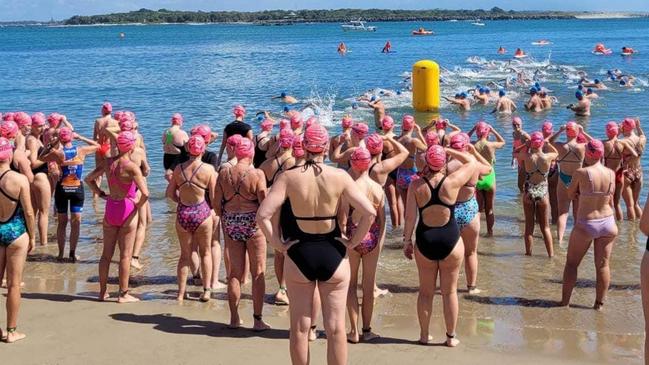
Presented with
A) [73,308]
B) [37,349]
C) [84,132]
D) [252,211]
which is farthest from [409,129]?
[84,132]

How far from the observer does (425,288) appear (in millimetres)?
6715

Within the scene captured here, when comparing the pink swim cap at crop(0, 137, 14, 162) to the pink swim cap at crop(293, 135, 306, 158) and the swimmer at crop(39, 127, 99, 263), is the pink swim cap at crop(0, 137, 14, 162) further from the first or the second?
the swimmer at crop(39, 127, 99, 263)

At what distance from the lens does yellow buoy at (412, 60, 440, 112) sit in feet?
84.4

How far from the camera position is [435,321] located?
7.47 meters

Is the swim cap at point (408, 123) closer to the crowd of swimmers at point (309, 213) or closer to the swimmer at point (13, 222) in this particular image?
the crowd of swimmers at point (309, 213)

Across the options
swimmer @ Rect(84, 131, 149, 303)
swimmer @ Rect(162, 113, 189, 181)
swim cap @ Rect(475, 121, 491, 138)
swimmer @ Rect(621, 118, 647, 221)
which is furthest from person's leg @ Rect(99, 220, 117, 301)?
swimmer @ Rect(621, 118, 647, 221)

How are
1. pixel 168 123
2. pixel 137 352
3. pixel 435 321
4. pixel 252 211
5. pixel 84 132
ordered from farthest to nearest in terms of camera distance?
pixel 168 123 < pixel 84 132 < pixel 435 321 < pixel 252 211 < pixel 137 352

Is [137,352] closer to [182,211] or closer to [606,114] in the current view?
[182,211]

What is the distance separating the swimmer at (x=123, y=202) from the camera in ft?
24.9

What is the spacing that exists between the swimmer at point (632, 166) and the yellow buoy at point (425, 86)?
560 inches

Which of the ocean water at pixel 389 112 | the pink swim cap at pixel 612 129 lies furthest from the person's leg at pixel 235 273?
the pink swim cap at pixel 612 129

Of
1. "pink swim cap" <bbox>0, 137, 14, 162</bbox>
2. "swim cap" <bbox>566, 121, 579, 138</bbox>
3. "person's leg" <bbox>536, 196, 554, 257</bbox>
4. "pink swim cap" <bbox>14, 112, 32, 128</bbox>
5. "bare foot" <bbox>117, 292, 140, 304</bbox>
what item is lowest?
"bare foot" <bbox>117, 292, 140, 304</bbox>

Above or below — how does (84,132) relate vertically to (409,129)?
below

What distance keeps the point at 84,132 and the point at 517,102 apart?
50.3 feet
